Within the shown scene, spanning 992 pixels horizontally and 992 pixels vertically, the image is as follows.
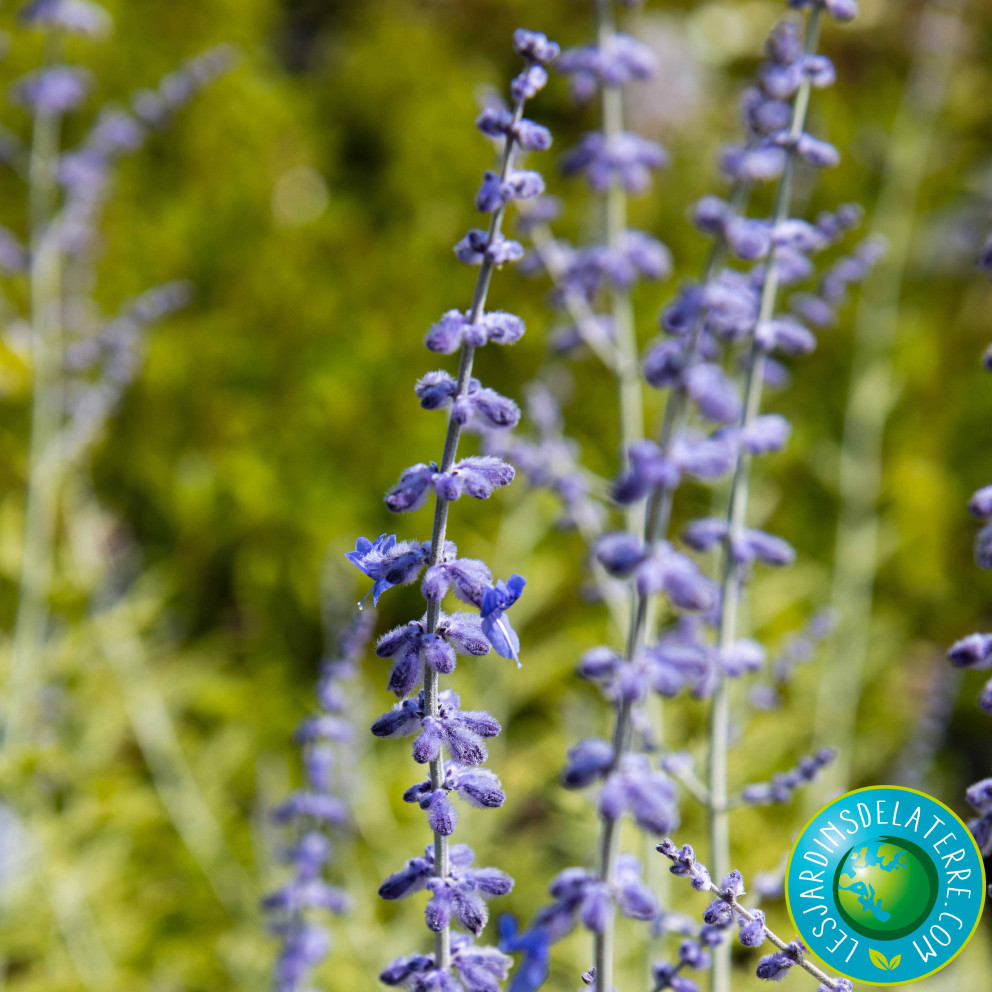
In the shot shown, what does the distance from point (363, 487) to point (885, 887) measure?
3.50 meters

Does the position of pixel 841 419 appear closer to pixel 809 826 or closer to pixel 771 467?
pixel 771 467

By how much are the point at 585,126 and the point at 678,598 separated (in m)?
6.63

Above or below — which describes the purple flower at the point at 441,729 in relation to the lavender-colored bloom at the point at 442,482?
below

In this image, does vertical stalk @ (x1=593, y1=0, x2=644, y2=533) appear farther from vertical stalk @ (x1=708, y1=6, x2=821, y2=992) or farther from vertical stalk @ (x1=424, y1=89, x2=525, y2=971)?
vertical stalk @ (x1=424, y1=89, x2=525, y2=971)

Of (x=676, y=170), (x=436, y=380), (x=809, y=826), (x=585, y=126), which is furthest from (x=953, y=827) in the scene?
(x=585, y=126)

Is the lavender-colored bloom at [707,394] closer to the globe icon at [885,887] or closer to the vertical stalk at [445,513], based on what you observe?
the vertical stalk at [445,513]

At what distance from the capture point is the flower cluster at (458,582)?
2.98ft

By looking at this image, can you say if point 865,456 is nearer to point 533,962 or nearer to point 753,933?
point 753,933

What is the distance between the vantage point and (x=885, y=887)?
108 centimetres

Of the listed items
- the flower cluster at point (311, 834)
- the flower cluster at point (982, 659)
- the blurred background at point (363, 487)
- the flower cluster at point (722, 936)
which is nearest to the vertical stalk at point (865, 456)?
the blurred background at point (363, 487)

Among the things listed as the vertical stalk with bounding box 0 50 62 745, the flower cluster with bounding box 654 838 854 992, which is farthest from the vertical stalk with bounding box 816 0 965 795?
the vertical stalk with bounding box 0 50 62 745

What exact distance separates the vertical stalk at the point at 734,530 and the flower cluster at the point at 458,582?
62 centimetres

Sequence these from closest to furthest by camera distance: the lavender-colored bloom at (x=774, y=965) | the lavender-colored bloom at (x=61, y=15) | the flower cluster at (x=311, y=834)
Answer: the lavender-colored bloom at (x=774, y=965)
the flower cluster at (x=311, y=834)
the lavender-colored bloom at (x=61, y=15)

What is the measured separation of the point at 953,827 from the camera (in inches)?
42.1
